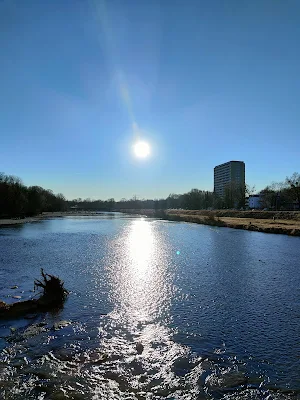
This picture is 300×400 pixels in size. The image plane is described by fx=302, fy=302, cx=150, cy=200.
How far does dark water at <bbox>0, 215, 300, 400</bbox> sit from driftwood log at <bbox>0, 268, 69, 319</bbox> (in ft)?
2.48

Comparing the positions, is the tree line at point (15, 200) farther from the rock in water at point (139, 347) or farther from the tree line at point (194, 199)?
the rock in water at point (139, 347)

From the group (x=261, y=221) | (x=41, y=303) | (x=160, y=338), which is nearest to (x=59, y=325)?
(x=41, y=303)

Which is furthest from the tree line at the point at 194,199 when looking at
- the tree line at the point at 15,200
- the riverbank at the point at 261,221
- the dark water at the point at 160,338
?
the dark water at the point at 160,338

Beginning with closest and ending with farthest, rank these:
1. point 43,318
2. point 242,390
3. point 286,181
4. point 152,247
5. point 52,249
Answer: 1. point 242,390
2. point 43,318
3. point 52,249
4. point 152,247
5. point 286,181

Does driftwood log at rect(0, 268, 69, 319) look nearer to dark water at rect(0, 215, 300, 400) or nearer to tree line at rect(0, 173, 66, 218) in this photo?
dark water at rect(0, 215, 300, 400)

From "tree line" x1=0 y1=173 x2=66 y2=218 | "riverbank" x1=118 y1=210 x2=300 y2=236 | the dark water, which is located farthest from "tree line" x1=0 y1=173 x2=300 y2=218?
the dark water

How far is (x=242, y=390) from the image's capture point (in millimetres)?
7906

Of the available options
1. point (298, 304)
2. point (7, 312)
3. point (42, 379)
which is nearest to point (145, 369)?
point (42, 379)

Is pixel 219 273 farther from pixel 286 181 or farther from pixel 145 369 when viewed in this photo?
pixel 286 181

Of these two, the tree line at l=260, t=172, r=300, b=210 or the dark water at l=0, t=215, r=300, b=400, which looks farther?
the tree line at l=260, t=172, r=300, b=210

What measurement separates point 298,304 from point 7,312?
45.6 feet

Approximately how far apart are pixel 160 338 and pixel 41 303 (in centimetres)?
660

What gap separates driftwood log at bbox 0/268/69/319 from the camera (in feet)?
43.9

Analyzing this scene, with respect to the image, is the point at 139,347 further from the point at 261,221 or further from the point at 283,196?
the point at 283,196
